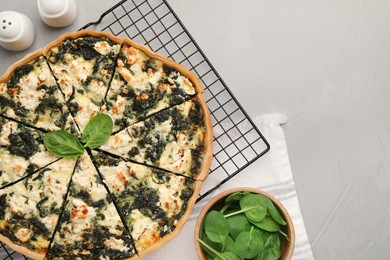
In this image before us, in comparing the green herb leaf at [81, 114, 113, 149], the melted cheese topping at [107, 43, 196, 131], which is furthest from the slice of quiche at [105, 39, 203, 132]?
the green herb leaf at [81, 114, 113, 149]

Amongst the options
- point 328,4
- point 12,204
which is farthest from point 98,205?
point 328,4

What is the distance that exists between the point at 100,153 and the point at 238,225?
3.12 ft

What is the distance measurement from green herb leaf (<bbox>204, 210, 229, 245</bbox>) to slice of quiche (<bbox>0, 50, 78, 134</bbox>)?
3.24ft

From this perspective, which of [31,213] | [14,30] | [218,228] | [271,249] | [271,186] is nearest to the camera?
[31,213]

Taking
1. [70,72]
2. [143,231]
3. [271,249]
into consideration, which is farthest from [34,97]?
[271,249]

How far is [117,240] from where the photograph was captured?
10.9 feet

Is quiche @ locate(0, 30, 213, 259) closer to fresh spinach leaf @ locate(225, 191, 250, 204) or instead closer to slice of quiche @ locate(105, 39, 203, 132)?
slice of quiche @ locate(105, 39, 203, 132)

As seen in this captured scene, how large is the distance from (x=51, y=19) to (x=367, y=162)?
2430 mm

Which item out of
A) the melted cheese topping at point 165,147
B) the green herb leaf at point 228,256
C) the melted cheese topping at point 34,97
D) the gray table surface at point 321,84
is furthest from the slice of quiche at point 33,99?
the green herb leaf at point 228,256

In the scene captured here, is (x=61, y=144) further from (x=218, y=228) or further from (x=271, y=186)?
(x=271, y=186)

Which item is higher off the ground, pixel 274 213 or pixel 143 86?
pixel 143 86

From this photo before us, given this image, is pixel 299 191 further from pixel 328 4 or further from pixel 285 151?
pixel 328 4

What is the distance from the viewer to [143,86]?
3494mm

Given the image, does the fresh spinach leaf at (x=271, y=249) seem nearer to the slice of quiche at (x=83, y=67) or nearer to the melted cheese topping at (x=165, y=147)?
the melted cheese topping at (x=165, y=147)
